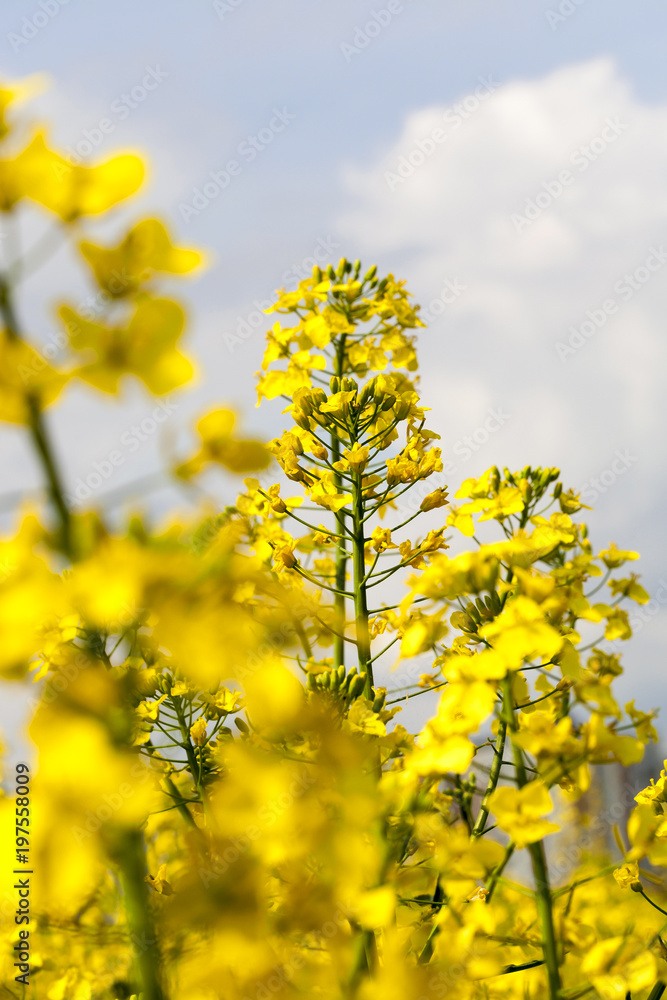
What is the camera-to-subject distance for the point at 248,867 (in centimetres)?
68

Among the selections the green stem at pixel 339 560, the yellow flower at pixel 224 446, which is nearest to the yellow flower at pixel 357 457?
the green stem at pixel 339 560

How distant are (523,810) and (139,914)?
0.50 metres

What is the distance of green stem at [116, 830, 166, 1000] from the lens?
25.3 inches

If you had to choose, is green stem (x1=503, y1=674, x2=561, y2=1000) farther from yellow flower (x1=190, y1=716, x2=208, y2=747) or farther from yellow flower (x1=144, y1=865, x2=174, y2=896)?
yellow flower (x1=190, y1=716, x2=208, y2=747)

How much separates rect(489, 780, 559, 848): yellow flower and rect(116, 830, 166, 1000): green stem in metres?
0.45

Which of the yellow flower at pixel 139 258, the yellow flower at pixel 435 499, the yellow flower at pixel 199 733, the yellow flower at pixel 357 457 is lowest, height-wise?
the yellow flower at pixel 199 733

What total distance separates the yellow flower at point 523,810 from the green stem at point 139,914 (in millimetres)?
448

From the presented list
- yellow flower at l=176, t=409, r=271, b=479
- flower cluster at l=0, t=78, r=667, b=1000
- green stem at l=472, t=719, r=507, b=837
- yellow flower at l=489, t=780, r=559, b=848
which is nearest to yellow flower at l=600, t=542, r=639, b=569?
flower cluster at l=0, t=78, r=667, b=1000

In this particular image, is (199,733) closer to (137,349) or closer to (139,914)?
(139,914)

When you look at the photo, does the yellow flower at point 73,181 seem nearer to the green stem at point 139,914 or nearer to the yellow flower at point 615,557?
the green stem at point 139,914

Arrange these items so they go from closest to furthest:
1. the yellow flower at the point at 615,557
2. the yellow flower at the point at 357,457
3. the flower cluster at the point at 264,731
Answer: the flower cluster at the point at 264,731
the yellow flower at the point at 615,557
the yellow flower at the point at 357,457

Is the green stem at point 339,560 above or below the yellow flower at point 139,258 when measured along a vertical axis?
above

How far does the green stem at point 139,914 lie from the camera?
643mm

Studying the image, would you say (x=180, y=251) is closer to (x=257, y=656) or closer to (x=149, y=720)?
(x=257, y=656)
